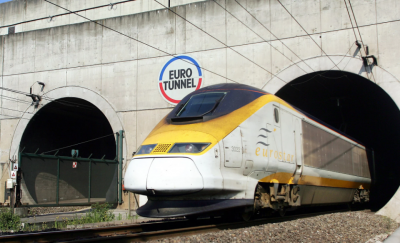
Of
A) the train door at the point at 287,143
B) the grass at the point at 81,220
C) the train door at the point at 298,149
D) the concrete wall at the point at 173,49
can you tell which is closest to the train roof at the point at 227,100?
the train door at the point at 287,143

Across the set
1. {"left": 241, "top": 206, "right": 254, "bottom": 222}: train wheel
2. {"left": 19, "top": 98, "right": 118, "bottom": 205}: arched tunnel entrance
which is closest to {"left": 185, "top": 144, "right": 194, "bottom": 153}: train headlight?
{"left": 241, "top": 206, "right": 254, "bottom": 222}: train wheel

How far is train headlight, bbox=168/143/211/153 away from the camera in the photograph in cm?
756

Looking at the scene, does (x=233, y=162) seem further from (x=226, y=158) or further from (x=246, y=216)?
(x=246, y=216)

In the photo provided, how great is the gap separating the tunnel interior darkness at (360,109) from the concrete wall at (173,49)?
1533 millimetres

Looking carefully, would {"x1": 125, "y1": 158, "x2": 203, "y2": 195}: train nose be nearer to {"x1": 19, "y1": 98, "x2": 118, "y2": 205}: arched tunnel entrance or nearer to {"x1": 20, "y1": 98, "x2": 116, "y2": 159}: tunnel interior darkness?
{"x1": 19, "y1": 98, "x2": 118, "y2": 205}: arched tunnel entrance

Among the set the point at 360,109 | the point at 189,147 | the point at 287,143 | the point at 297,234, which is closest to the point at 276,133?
the point at 287,143

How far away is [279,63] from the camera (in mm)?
17688

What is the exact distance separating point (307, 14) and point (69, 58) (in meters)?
12.7

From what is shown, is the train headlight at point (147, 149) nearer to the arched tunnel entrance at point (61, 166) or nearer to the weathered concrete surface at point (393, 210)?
the arched tunnel entrance at point (61, 166)

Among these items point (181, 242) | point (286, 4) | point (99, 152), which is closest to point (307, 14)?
point (286, 4)

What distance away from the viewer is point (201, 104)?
30.1ft

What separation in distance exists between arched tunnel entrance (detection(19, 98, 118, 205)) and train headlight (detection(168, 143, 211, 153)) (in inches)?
446

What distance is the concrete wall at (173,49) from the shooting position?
655 inches

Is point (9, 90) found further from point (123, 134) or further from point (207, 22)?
point (207, 22)
